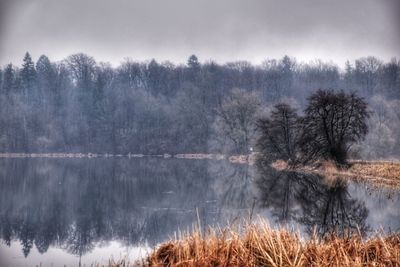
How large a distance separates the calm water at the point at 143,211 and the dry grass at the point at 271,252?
2.91 feet

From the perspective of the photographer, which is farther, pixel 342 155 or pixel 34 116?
pixel 34 116

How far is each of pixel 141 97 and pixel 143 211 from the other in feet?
233

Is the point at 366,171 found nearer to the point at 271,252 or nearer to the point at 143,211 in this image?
the point at 143,211

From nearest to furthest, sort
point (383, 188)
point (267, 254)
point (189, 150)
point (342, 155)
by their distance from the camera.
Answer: point (267, 254)
point (383, 188)
point (342, 155)
point (189, 150)

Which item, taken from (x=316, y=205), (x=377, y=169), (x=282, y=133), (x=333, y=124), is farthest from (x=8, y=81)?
(x=316, y=205)

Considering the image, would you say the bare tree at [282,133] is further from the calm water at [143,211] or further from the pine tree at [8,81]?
the pine tree at [8,81]

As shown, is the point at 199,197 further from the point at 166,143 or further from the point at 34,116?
the point at 34,116

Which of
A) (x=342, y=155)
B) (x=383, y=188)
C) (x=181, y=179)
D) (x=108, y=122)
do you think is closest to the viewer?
(x=383, y=188)

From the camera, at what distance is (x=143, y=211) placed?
19.4 metres

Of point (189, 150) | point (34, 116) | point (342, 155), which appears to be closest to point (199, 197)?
point (342, 155)

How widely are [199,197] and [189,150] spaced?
56.3 m

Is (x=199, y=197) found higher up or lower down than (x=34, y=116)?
lower down

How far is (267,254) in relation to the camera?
7410mm

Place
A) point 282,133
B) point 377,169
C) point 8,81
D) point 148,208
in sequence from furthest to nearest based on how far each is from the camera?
1. point 8,81
2. point 282,133
3. point 377,169
4. point 148,208
